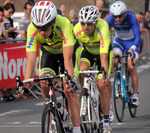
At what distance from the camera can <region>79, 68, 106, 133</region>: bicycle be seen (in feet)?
22.6

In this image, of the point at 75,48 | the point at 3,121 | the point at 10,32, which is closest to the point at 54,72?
the point at 75,48

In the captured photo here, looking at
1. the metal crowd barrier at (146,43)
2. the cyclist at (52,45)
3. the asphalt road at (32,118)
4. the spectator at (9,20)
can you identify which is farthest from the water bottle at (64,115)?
the metal crowd barrier at (146,43)

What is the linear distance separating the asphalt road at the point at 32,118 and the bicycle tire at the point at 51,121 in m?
2.50

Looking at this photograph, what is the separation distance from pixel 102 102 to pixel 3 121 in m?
2.38

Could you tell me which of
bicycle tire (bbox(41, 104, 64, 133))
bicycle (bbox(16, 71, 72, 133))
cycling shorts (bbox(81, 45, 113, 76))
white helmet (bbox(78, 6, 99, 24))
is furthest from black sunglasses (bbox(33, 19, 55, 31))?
cycling shorts (bbox(81, 45, 113, 76))

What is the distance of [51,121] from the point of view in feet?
18.3

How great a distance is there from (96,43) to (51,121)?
2.53 m

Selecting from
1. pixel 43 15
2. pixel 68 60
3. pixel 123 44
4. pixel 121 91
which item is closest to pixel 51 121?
pixel 68 60

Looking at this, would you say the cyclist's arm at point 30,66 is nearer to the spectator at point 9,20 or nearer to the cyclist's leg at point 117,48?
the cyclist's leg at point 117,48

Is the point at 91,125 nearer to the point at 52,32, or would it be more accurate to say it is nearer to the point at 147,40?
the point at 52,32

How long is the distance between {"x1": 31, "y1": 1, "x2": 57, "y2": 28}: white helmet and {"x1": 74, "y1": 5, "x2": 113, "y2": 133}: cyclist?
1.60 m

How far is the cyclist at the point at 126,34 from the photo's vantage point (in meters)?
9.52

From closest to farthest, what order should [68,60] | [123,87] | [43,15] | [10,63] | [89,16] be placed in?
[43,15]
[68,60]
[89,16]
[123,87]
[10,63]

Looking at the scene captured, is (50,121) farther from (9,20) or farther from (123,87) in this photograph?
(9,20)
